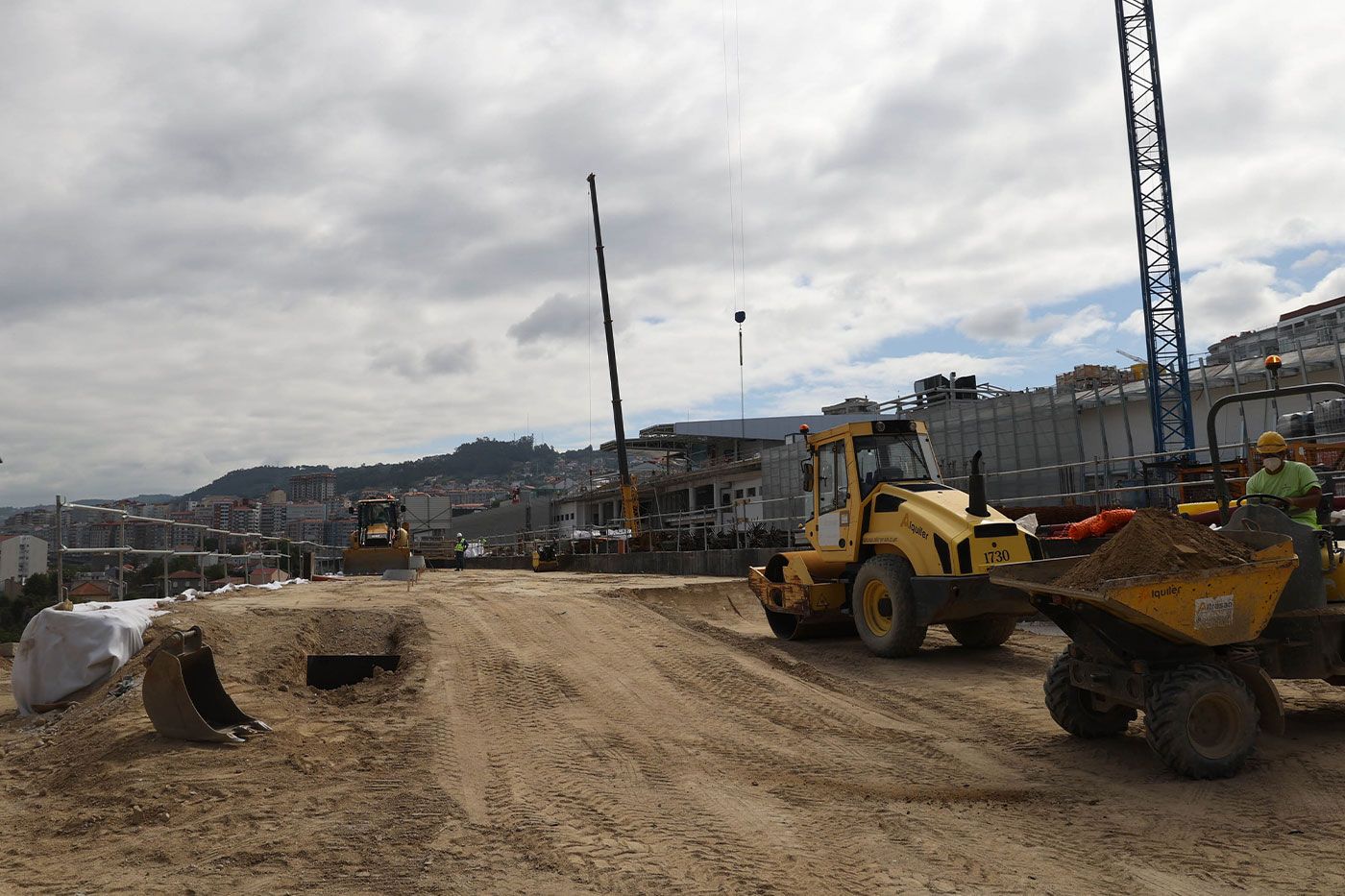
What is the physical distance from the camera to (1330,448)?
15758 millimetres

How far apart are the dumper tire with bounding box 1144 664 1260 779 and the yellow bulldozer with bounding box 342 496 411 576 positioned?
2888 centimetres

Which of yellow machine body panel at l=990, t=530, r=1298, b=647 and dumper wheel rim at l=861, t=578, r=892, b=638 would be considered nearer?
yellow machine body panel at l=990, t=530, r=1298, b=647

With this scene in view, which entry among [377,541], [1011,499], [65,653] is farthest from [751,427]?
[65,653]

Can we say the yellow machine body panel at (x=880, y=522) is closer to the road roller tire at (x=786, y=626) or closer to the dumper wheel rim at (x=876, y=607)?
the road roller tire at (x=786, y=626)

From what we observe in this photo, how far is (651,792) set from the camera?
5.81 m

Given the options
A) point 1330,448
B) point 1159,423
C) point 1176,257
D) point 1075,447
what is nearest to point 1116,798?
point 1330,448

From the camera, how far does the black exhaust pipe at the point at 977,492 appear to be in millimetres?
9750

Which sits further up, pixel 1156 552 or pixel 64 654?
pixel 1156 552

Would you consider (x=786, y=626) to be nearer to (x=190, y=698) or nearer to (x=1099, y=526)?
(x=1099, y=526)

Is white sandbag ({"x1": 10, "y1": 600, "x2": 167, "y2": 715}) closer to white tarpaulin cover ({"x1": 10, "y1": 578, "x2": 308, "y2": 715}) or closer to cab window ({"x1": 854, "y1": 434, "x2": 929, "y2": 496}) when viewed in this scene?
white tarpaulin cover ({"x1": 10, "y1": 578, "x2": 308, "y2": 715})

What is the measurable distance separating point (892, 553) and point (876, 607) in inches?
31.2

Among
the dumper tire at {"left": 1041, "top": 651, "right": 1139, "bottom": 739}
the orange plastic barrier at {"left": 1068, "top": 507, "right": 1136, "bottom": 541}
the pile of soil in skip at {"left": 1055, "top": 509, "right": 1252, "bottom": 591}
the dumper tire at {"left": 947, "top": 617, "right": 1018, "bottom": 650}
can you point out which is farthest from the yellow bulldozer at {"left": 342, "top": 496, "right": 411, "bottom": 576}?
the pile of soil in skip at {"left": 1055, "top": 509, "right": 1252, "bottom": 591}

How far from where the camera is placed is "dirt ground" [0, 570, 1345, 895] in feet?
14.7

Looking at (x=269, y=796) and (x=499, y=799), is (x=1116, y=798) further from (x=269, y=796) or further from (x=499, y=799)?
(x=269, y=796)
